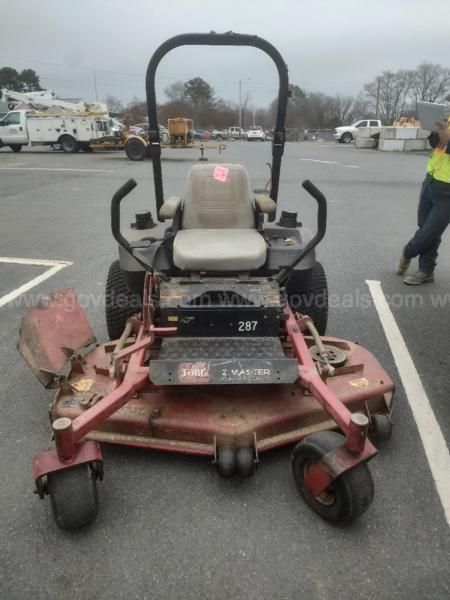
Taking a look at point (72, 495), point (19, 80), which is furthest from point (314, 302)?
point (19, 80)

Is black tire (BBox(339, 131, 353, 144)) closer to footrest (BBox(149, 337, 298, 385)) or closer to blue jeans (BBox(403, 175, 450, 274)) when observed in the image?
blue jeans (BBox(403, 175, 450, 274))

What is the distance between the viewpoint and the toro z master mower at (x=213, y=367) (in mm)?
1964

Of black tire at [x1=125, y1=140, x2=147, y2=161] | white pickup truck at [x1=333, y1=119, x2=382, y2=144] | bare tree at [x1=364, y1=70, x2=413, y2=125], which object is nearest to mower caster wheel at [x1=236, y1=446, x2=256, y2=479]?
black tire at [x1=125, y1=140, x2=147, y2=161]

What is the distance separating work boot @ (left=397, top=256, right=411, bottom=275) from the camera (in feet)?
16.4

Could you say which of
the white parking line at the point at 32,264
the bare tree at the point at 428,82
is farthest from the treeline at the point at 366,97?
the white parking line at the point at 32,264

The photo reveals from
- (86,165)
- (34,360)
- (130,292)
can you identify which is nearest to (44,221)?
(130,292)

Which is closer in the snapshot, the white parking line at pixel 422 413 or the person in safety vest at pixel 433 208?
the white parking line at pixel 422 413

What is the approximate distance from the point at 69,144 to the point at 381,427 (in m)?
22.0

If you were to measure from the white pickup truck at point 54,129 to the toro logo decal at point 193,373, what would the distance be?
20.7m

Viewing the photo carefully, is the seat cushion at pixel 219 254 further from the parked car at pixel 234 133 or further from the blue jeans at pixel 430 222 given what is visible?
the parked car at pixel 234 133

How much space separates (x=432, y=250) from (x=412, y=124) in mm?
24988

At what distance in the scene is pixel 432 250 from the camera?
187 inches

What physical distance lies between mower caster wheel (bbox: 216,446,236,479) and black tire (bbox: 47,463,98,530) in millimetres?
551

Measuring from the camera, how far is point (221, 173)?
3.32 m
